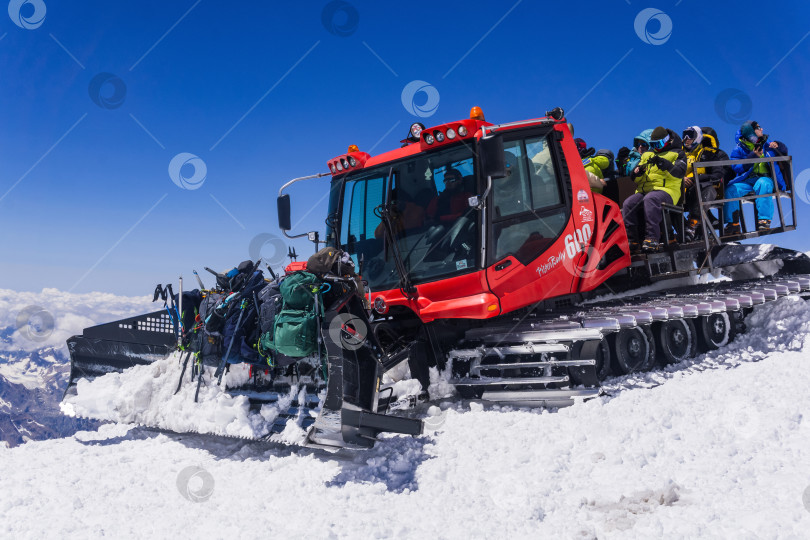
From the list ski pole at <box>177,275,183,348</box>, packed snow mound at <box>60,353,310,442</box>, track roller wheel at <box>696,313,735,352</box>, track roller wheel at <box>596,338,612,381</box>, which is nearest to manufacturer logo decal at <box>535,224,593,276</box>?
track roller wheel at <box>596,338,612,381</box>

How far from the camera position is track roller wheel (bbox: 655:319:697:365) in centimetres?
711

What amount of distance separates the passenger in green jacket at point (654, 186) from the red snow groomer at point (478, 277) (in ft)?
1.94

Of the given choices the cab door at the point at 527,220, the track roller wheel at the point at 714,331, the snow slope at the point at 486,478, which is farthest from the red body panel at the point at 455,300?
the track roller wheel at the point at 714,331

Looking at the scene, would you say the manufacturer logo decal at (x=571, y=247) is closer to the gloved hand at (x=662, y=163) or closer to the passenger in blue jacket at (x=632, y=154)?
the gloved hand at (x=662, y=163)

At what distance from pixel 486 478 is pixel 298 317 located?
1904 mm

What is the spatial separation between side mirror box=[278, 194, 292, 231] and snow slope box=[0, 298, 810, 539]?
8.43 ft

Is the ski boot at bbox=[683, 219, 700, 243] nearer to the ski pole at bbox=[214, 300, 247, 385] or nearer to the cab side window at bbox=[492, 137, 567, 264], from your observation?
the cab side window at bbox=[492, 137, 567, 264]

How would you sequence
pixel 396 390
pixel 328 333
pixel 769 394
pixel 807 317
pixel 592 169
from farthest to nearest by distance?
pixel 592 169 < pixel 807 317 < pixel 396 390 < pixel 769 394 < pixel 328 333

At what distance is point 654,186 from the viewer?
7.62 metres

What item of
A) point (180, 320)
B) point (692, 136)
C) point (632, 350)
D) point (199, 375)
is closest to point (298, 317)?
point (199, 375)

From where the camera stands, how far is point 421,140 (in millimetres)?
5797

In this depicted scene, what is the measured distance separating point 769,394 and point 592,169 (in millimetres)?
4250

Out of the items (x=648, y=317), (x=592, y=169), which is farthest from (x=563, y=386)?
(x=592, y=169)

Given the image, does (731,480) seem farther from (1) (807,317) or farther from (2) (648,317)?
(1) (807,317)
